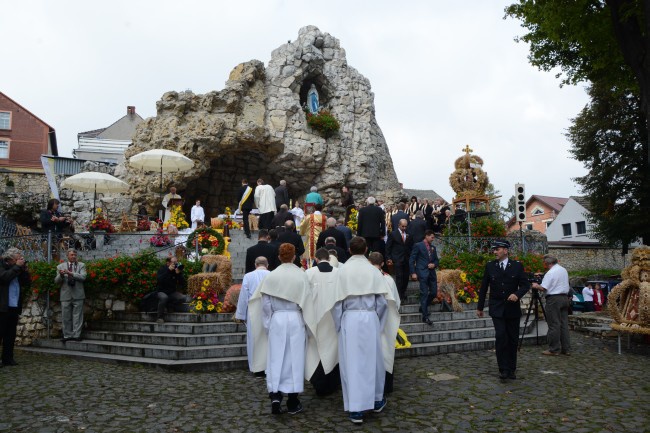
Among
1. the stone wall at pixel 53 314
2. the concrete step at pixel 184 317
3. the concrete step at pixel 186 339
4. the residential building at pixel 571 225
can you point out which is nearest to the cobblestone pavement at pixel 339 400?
the concrete step at pixel 186 339

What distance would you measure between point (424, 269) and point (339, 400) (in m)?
4.16

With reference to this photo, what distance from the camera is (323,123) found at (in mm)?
25219

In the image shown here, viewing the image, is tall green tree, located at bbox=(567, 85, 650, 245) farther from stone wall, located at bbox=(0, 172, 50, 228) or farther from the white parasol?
stone wall, located at bbox=(0, 172, 50, 228)

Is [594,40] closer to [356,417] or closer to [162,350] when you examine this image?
[356,417]

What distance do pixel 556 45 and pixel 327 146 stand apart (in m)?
13.7

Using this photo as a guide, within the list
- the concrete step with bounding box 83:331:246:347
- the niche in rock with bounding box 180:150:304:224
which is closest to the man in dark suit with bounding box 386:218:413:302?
the concrete step with bounding box 83:331:246:347

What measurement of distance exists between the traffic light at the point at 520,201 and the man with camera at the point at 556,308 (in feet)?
15.7

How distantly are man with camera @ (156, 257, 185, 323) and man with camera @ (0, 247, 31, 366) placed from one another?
88.5 inches

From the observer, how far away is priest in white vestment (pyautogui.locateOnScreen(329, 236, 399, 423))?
5.06 m

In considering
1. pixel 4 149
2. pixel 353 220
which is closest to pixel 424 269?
pixel 353 220

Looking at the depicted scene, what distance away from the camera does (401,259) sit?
10367 millimetres

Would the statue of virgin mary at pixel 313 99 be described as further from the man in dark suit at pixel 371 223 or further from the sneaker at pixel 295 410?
the sneaker at pixel 295 410

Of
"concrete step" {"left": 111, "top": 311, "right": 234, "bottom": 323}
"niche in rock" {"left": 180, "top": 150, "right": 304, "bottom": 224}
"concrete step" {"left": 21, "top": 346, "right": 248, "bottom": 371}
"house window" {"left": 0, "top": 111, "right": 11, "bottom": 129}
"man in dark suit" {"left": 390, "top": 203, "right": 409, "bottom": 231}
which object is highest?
"house window" {"left": 0, "top": 111, "right": 11, "bottom": 129}

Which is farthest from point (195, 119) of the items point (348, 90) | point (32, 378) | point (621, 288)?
point (621, 288)
